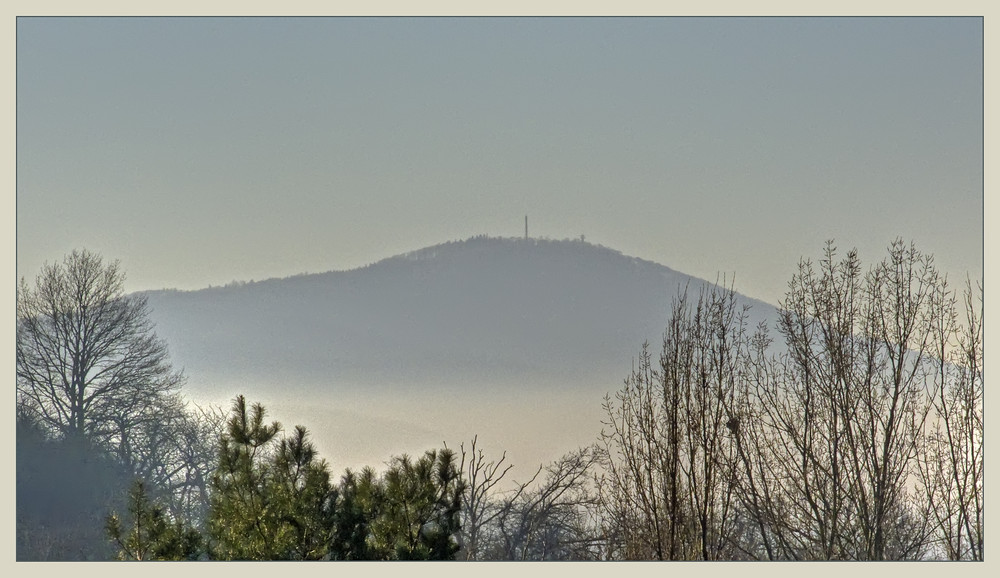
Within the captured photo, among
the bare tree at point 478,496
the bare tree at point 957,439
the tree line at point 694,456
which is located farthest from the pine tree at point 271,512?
the bare tree at point 957,439

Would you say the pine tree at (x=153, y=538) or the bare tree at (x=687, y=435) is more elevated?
the bare tree at (x=687, y=435)

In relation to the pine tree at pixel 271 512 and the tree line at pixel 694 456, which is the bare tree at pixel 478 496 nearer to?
the tree line at pixel 694 456

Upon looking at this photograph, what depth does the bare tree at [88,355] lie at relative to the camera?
21.9 ft

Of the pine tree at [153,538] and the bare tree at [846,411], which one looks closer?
the pine tree at [153,538]

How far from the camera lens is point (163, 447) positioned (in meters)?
7.58

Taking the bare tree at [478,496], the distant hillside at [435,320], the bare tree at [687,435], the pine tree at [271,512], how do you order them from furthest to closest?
the distant hillside at [435,320] < the bare tree at [478,496] < the bare tree at [687,435] < the pine tree at [271,512]

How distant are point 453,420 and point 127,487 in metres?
2.64

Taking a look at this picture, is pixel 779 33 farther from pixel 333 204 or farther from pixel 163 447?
pixel 163 447

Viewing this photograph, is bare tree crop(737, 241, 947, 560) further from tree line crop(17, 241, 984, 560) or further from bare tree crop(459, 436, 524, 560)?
bare tree crop(459, 436, 524, 560)

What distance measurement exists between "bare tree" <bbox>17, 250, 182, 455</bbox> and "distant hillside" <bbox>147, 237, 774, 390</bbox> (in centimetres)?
29

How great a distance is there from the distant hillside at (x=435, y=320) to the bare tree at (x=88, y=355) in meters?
0.29

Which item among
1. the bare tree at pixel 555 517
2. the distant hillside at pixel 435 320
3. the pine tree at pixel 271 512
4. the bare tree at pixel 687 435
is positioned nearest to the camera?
the pine tree at pixel 271 512

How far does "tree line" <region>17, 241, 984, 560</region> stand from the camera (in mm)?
5512

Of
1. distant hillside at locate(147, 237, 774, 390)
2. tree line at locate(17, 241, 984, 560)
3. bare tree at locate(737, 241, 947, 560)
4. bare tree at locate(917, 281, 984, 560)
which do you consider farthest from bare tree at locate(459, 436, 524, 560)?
bare tree at locate(917, 281, 984, 560)
